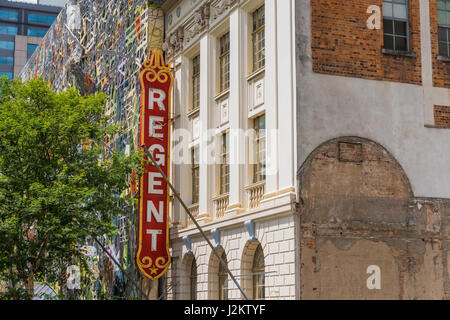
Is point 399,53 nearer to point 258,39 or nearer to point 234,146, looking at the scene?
point 258,39

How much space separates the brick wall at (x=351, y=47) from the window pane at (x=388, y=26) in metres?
0.42

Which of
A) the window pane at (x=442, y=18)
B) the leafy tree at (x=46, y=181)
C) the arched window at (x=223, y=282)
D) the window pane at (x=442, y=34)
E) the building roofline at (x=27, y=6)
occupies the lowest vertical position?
the arched window at (x=223, y=282)

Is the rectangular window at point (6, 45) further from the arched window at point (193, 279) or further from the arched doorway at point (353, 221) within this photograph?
the arched doorway at point (353, 221)

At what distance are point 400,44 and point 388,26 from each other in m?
0.66

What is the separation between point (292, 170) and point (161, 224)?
374 inches

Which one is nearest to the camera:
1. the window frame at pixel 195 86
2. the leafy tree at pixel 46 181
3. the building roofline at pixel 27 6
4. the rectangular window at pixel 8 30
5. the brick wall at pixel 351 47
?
the brick wall at pixel 351 47

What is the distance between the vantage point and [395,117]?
2228 centimetres

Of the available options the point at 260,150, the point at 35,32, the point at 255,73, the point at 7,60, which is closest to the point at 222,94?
the point at 255,73

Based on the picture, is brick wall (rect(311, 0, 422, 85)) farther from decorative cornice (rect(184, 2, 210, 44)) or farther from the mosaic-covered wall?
the mosaic-covered wall

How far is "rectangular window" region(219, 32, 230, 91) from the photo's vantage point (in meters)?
27.1

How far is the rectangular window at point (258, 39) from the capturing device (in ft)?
80.5

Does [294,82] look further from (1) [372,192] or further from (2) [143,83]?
(2) [143,83]

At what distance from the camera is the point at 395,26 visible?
2316 cm

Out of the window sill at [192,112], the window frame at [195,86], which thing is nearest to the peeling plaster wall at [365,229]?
the window sill at [192,112]
